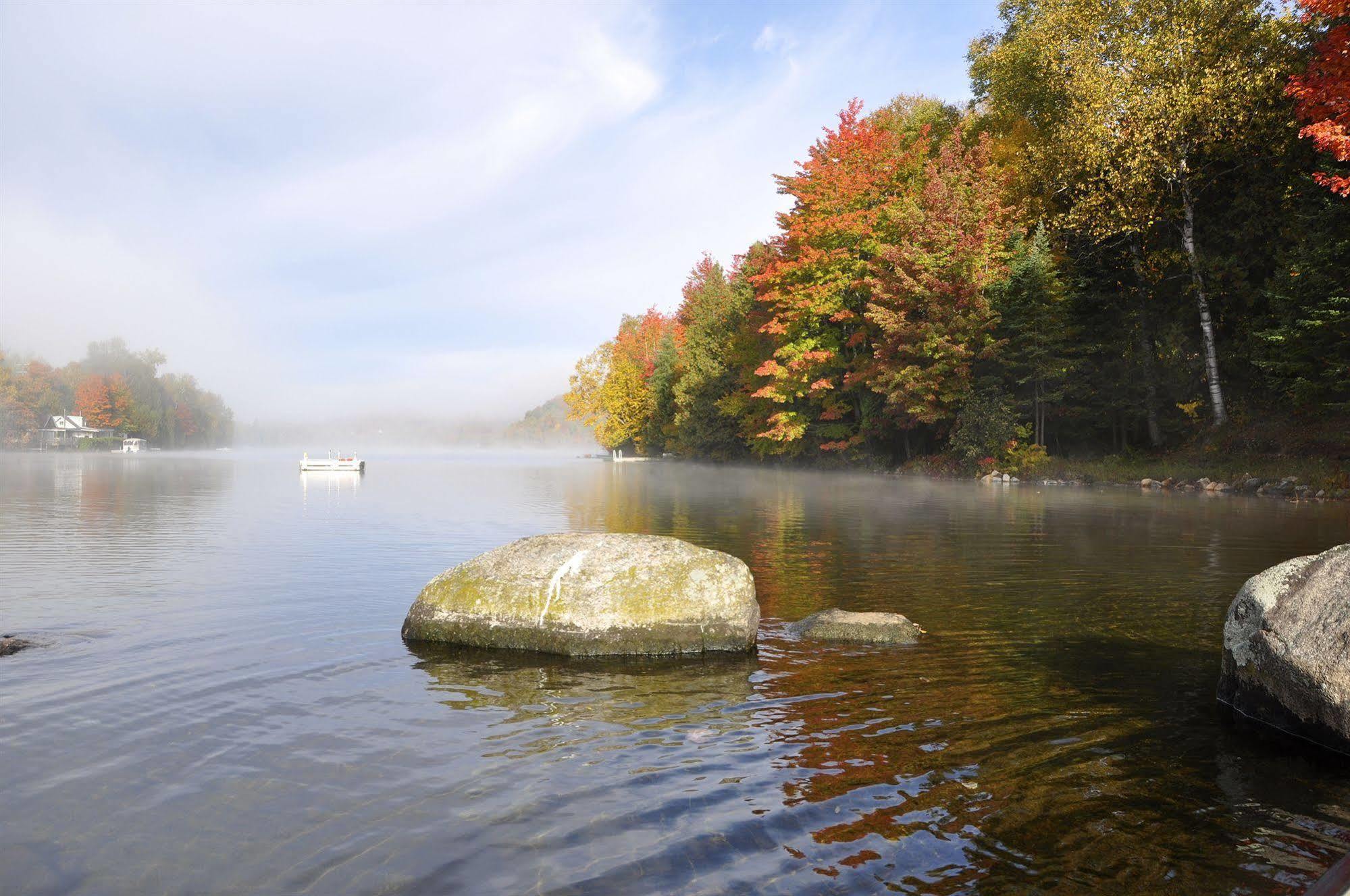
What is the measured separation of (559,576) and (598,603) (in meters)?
0.58

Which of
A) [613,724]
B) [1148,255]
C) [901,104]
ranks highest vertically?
[901,104]

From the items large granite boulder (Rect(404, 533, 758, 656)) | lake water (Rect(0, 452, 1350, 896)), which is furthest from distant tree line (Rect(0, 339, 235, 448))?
large granite boulder (Rect(404, 533, 758, 656))

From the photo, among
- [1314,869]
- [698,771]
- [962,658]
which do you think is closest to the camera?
[1314,869]

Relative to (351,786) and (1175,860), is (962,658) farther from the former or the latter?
(351,786)

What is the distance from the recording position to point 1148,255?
122 feet

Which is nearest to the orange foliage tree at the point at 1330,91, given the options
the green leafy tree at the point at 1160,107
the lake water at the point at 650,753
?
the green leafy tree at the point at 1160,107

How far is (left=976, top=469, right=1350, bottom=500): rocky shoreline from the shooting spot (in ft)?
90.3

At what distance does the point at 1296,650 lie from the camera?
6.49 meters

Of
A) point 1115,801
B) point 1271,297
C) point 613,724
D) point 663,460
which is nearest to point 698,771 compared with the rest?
point 613,724

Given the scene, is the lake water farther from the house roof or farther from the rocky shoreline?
the house roof

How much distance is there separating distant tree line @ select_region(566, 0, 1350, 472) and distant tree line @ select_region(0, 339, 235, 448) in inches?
5474

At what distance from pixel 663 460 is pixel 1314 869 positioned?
8344 centimetres

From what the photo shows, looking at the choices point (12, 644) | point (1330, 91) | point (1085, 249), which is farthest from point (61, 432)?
point (1330, 91)

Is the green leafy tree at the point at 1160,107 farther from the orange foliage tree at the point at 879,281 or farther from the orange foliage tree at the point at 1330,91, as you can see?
the orange foliage tree at the point at 879,281
